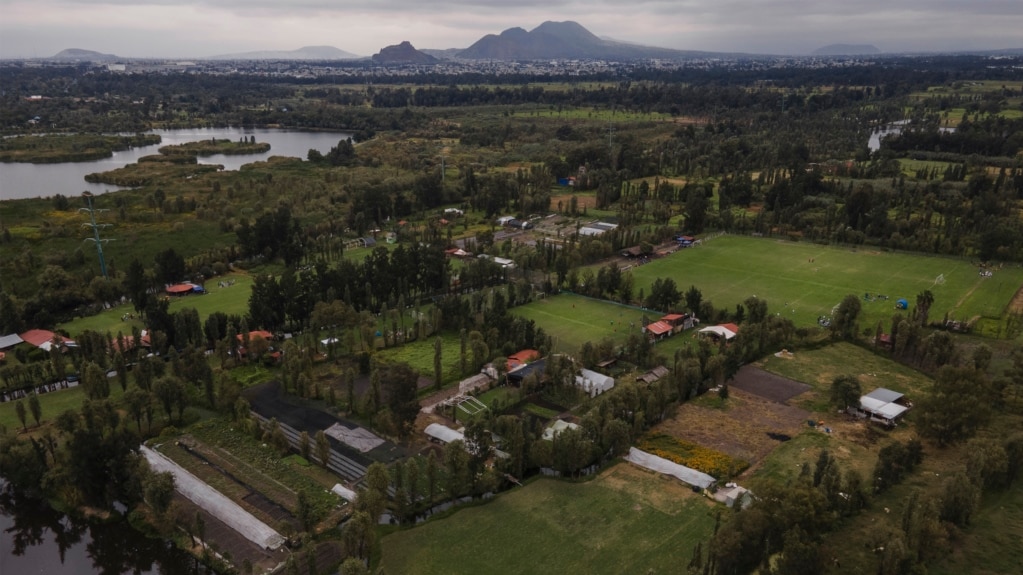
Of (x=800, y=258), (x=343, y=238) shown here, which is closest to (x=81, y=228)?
(x=343, y=238)

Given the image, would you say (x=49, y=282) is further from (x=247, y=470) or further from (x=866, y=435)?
(x=866, y=435)

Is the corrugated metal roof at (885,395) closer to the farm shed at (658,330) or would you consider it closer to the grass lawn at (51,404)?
the farm shed at (658,330)

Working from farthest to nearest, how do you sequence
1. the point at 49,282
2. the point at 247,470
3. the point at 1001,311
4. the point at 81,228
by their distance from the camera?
the point at 81,228 < the point at 49,282 < the point at 1001,311 < the point at 247,470

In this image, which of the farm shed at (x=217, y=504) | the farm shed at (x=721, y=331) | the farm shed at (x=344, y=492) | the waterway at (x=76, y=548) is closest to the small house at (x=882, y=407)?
the farm shed at (x=721, y=331)

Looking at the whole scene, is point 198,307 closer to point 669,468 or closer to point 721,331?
point 669,468

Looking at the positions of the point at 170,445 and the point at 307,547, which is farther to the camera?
the point at 170,445

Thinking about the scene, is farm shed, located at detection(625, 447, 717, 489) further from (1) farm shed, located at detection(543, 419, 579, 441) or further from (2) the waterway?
(2) the waterway

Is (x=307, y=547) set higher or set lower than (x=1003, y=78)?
lower

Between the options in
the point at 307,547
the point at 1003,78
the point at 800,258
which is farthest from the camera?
the point at 1003,78
